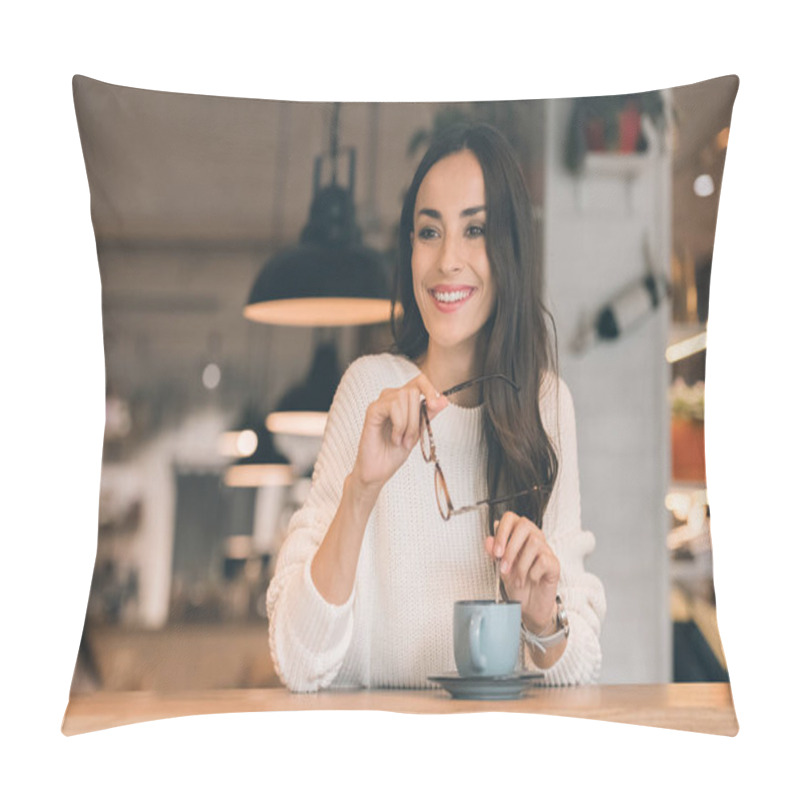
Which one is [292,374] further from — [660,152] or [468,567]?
[660,152]

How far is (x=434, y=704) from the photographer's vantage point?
1307 millimetres

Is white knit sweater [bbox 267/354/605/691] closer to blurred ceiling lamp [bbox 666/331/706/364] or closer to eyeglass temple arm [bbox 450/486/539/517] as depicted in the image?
eyeglass temple arm [bbox 450/486/539/517]

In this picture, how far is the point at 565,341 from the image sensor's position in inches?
56.1

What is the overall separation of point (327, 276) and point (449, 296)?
152 millimetres

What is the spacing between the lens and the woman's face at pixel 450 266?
4.71 ft

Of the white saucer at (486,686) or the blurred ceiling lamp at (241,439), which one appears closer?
the white saucer at (486,686)

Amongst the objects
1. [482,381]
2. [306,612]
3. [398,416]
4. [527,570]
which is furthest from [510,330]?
[306,612]

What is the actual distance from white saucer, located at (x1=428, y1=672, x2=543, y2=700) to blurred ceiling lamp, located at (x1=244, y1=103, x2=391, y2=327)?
437 mm

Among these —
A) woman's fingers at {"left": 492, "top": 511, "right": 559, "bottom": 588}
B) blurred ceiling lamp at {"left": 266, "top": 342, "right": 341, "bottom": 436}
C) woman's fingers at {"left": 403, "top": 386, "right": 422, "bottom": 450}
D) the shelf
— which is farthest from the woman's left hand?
the shelf

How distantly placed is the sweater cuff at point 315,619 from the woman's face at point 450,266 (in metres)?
0.34

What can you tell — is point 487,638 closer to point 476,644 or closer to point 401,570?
point 476,644

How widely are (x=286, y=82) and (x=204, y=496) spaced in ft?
1.89

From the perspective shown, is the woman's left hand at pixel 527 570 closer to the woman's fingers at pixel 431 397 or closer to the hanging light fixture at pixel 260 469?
the woman's fingers at pixel 431 397

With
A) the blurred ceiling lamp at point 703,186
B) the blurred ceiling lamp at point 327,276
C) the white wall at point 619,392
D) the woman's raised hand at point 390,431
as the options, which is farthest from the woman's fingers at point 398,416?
the blurred ceiling lamp at point 703,186
